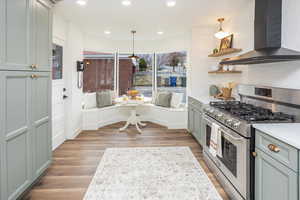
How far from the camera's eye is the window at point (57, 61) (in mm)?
4020

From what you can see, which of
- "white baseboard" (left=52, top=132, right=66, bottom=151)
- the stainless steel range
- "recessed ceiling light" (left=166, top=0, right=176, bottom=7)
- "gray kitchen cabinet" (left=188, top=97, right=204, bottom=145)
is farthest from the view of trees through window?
the stainless steel range

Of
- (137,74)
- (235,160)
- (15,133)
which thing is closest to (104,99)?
(137,74)

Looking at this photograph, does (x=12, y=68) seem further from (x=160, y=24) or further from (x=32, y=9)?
(x=160, y=24)

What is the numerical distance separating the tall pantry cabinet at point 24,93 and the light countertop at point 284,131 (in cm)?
235

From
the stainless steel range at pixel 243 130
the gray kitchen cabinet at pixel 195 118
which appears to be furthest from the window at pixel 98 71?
the stainless steel range at pixel 243 130

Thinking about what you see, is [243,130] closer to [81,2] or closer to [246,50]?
[246,50]

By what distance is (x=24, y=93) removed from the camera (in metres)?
2.24

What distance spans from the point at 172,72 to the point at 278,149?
5.01 m

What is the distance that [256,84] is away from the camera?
310 centimetres

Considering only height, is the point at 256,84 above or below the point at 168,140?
above

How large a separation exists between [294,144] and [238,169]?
0.86 m

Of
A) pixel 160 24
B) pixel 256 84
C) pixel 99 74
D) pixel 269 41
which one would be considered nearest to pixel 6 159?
pixel 269 41

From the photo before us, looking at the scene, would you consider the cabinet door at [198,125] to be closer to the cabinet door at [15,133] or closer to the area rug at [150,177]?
the area rug at [150,177]

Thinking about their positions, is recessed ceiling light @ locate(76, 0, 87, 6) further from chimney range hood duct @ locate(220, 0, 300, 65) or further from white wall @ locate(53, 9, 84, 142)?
chimney range hood duct @ locate(220, 0, 300, 65)
